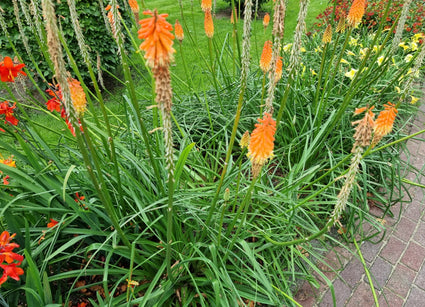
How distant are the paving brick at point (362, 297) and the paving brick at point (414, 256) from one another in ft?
1.64

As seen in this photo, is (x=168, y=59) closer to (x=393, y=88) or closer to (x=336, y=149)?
(x=336, y=149)

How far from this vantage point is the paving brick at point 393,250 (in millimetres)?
2676

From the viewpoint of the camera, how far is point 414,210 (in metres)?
3.09

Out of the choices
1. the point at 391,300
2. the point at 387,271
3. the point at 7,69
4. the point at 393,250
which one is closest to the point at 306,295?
the point at 391,300

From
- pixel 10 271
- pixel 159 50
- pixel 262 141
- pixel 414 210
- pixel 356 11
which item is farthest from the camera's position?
pixel 414 210

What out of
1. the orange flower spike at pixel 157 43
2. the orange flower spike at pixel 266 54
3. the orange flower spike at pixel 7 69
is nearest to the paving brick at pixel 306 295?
the orange flower spike at pixel 266 54

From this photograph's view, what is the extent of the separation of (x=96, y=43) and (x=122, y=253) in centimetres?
420

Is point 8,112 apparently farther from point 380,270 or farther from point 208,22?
point 380,270

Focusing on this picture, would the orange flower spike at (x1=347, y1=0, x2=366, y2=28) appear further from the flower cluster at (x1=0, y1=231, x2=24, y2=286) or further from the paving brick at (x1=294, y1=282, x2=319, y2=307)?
the flower cluster at (x1=0, y1=231, x2=24, y2=286)

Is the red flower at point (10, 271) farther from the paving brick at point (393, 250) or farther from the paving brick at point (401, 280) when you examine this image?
the paving brick at point (393, 250)

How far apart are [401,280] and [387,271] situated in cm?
11

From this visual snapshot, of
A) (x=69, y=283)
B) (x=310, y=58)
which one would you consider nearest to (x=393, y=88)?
(x=310, y=58)

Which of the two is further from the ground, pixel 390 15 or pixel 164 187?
pixel 390 15

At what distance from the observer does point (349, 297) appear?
2365 mm
